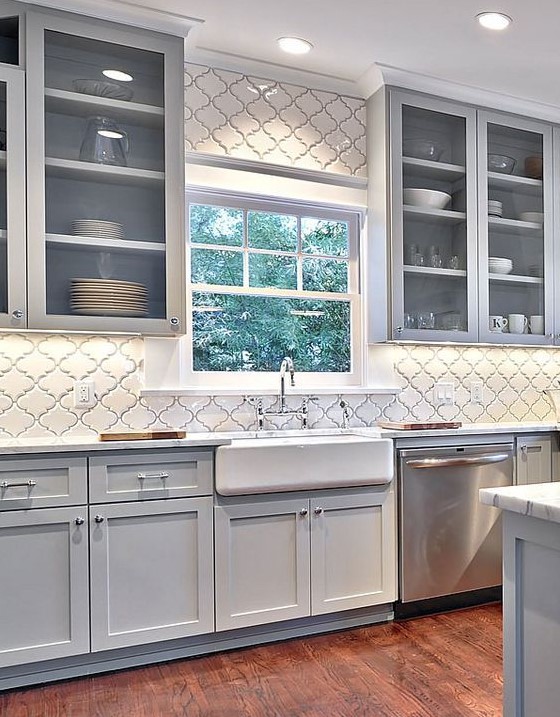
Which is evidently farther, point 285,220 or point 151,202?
point 285,220

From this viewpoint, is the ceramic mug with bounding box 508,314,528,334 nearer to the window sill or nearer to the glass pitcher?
the window sill

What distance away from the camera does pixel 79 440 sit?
2.62 metres

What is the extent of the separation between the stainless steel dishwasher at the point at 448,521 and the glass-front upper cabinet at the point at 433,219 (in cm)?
69

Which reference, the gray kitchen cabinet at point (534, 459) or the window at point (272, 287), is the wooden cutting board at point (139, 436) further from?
the gray kitchen cabinet at point (534, 459)

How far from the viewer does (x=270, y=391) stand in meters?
3.30

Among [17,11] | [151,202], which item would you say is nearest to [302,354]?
[151,202]

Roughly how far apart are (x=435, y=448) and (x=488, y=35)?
2.02m

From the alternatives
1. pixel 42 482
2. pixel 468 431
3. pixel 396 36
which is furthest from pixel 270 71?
pixel 42 482

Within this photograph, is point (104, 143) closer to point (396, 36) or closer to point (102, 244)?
point (102, 244)

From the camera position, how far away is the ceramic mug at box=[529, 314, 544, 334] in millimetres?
3730

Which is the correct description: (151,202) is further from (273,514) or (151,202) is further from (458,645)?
(458,645)

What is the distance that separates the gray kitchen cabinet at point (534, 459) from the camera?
11.1 ft

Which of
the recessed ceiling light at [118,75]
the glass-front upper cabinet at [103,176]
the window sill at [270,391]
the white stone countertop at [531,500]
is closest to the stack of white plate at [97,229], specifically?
the glass-front upper cabinet at [103,176]

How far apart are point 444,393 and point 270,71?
2093 mm
